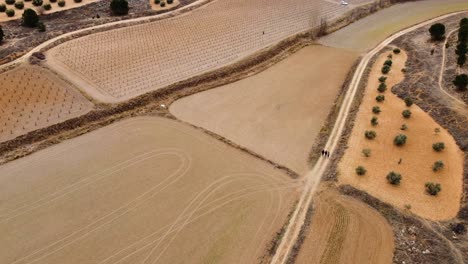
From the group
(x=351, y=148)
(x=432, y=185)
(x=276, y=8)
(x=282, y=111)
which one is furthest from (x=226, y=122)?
(x=276, y=8)

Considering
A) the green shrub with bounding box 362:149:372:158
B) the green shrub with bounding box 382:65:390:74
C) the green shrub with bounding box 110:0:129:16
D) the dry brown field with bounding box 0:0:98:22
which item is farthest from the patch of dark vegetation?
the dry brown field with bounding box 0:0:98:22

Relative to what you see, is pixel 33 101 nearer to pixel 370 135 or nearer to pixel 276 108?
pixel 276 108

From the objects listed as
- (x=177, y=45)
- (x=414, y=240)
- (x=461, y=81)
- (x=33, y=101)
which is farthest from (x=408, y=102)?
(x=33, y=101)

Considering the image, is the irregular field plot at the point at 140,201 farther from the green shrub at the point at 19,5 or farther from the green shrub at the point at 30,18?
the green shrub at the point at 19,5

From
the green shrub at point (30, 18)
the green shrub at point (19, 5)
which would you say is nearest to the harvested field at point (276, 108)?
the green shrub at point (30, 18)

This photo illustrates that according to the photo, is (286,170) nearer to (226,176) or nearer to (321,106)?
(226,176)

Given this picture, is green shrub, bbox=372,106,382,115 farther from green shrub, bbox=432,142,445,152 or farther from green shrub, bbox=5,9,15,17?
green shrub, bbox=5,9,15,17
